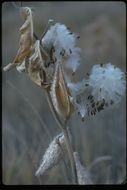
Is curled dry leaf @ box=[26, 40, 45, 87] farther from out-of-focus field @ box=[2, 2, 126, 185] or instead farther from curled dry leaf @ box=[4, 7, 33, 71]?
out-of-focus field @ box=[2, 2, 126, 185]

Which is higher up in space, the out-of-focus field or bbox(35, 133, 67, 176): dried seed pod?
bbox(35, 133, 67, 176): dried seed pod

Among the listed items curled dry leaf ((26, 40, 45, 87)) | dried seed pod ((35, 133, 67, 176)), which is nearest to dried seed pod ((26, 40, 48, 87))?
curled dry leaf ((26, 40, 45, 87))

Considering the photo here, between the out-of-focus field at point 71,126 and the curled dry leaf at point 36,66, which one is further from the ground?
the curled dry leaf at point 36,66

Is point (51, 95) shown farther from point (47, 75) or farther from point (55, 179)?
point (55, 179)

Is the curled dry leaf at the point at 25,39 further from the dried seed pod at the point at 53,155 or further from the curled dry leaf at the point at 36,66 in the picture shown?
the dried seed pod at the point at 53,155

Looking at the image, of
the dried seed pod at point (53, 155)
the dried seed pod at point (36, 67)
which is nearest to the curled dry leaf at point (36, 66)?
the dried seed pod at point (36, 67)

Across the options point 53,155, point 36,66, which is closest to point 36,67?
point 36,66

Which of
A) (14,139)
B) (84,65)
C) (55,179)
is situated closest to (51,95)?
(55,179)

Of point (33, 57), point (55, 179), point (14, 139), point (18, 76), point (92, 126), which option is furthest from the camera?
point (18, 76)
